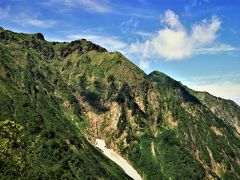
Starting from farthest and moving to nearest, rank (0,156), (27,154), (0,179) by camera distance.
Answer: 1. (0,179)
2. (27,154)
3. (0,156)

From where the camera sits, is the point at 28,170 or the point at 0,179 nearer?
the point at 28,170

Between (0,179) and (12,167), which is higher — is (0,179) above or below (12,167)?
below

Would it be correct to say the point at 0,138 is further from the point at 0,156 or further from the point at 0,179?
the point at 0,179

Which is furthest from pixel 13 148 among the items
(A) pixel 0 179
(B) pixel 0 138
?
(A) pixel 0 179

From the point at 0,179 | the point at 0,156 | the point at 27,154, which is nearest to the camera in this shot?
the point at 0,156

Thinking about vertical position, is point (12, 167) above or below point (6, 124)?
below

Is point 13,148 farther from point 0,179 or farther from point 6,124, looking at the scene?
point 0,179

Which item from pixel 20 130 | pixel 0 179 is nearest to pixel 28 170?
pixel 20 130

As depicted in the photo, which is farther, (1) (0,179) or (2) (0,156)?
(1) (0,179)

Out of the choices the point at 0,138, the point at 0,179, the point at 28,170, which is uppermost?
the point at 0,138
